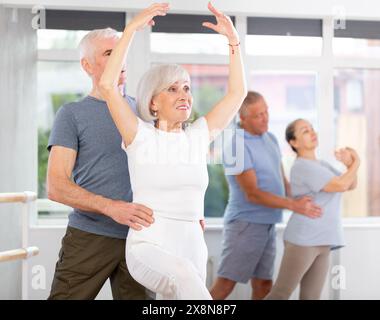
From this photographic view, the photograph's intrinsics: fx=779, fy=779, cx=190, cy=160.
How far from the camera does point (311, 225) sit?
298 cm

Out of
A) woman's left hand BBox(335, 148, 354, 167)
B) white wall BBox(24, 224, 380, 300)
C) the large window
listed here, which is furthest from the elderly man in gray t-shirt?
the large window

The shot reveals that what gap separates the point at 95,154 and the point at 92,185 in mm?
82

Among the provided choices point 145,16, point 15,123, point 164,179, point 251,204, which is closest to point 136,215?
point 164,179

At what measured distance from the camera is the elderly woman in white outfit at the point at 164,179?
1722 mm

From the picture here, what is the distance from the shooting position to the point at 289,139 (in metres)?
3.12

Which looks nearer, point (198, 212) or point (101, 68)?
point (198, 212)

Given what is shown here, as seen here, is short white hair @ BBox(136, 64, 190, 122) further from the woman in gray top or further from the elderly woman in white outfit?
the woman in gray top

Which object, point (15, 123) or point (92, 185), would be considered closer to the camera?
point (92, 185)

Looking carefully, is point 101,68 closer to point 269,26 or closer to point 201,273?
point 201,273

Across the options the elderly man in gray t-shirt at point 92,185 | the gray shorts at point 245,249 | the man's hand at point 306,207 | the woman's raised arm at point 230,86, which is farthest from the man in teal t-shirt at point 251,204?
the woman's raised arm at point 230,86

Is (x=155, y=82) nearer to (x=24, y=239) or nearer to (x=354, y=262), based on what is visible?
(x=24, y=239)

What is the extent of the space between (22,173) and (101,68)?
1598 millimetres

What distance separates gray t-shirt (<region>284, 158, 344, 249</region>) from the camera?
2977 mm
